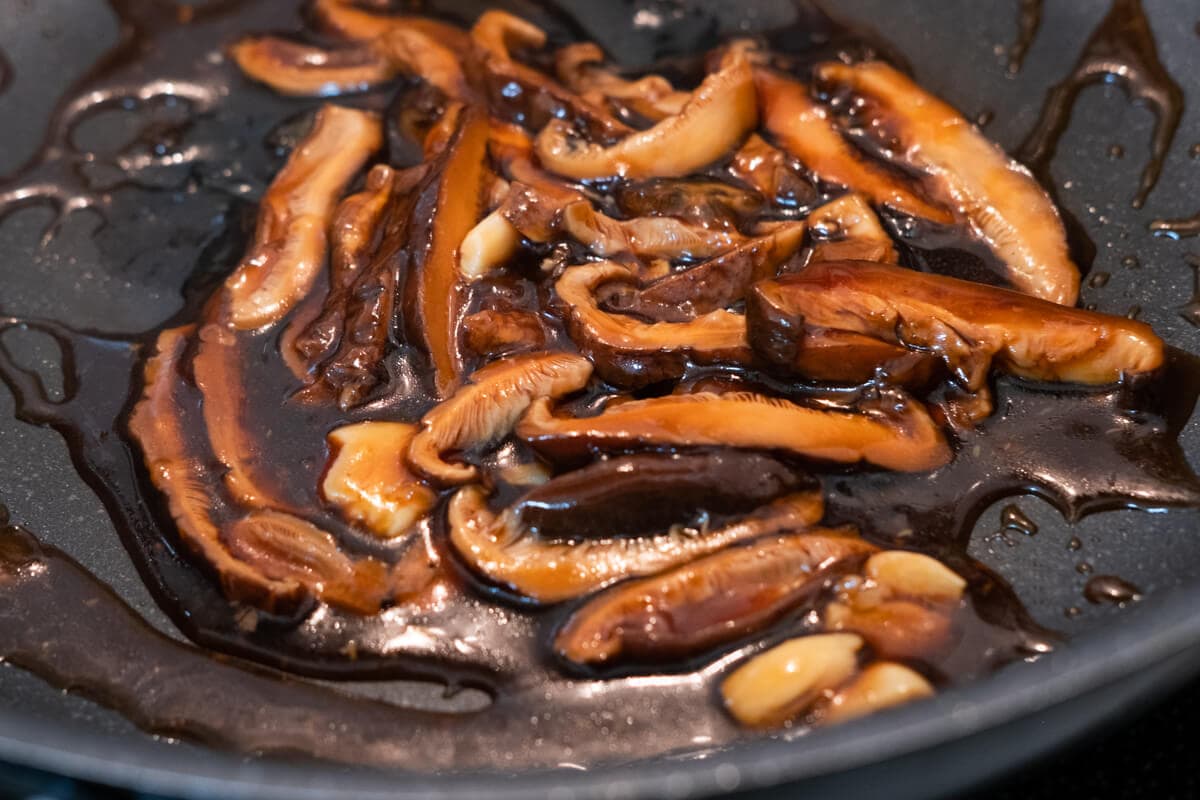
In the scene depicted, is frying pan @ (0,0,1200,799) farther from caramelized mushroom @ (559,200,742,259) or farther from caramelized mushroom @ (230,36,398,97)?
caramelized mushroom @ (559,200,742,259)

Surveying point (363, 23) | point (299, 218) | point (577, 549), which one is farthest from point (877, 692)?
point (363, 23)

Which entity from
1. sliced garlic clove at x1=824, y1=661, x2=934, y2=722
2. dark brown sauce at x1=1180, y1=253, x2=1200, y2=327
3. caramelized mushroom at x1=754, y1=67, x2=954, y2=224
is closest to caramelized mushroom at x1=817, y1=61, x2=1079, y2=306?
caramelized mushroom at x1=754, y1=67, x2=954, y2=224

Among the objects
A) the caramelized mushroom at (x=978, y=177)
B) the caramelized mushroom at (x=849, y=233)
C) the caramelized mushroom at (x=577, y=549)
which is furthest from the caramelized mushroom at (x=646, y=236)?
the caramelized mushroom at (x=577, y=549)

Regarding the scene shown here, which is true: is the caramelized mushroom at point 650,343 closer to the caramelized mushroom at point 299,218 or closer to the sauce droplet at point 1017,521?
the sauce droplet at point 1017,521

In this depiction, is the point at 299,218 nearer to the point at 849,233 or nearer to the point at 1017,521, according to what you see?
the point at 849,233

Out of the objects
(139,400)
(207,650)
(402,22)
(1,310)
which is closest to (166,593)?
(207,650)
